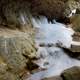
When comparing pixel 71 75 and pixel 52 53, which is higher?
pixel 52 53

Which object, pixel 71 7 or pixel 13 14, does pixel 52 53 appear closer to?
pixel 13 14

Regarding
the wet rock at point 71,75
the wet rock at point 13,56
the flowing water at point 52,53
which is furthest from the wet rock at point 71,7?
the wet rock at point 71,75

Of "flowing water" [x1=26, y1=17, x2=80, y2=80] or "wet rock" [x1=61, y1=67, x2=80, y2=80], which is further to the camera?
"flowing water" [x1=26, y1=17, x2=80, y2=80]

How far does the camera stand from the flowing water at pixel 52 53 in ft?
19.0

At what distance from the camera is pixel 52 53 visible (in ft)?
21.3

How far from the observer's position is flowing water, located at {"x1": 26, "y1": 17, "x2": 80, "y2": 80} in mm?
5781

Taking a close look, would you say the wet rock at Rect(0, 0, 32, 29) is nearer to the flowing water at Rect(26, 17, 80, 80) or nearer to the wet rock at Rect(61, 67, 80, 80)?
the flowing water at Rect(26, 17, 80, 80)

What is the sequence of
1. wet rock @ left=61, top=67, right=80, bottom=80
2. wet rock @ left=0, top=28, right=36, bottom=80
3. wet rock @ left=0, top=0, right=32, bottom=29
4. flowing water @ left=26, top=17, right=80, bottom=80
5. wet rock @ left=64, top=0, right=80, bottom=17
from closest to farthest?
wet rock @ left=0, top=28, right=36, bottom=80 < wet rock @ left=61, top=67, right=80, bottom=80 < flowing water @ left=26, top=17, right=80, bottom=80 < wet rock @ left=0, top=0, right=32, bottom=29 < wet rock @ left=64, top=0, right=80, bottom=17

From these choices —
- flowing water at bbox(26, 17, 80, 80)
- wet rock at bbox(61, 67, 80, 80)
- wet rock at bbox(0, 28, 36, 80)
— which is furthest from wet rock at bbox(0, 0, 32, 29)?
wet rock at bbox(61, 67, 80, 80)

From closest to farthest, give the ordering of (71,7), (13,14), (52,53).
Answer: (52,53)
(13,14)
(71,7)

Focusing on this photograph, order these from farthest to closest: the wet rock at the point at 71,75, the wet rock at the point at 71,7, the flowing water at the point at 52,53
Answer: the wet rock at the point at 71,7, the flowing water at the point at 52,53, the wet rock at the point at 71,75

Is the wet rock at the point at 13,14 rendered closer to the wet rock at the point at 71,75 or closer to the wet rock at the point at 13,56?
the wet rock at the point at 13,56

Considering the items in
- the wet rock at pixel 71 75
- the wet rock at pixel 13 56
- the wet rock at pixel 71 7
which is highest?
the wet rock at pixel 71 7

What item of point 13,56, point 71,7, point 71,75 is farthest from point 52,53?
point 71,7
